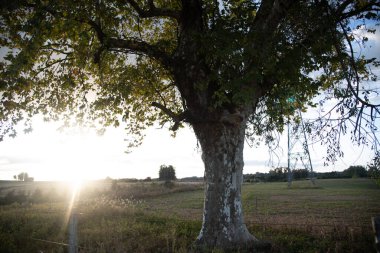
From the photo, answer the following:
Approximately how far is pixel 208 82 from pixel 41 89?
850 centimetres

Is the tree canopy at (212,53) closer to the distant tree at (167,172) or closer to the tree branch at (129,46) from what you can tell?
the tree branch at (129,46)

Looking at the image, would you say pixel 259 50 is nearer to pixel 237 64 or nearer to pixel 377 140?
pixel 237 64

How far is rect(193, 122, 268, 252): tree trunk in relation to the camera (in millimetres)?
11227

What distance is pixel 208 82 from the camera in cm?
1166

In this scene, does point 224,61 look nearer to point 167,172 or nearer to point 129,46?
point 129,46

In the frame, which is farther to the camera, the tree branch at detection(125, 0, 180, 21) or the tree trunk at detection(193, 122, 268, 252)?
the tree branch at detection(125, 0, 180, 21)

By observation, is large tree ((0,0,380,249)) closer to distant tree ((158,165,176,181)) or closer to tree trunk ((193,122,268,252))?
tree trunk ((193,122,268,252))

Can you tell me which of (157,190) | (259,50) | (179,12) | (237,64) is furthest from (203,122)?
(157,190)

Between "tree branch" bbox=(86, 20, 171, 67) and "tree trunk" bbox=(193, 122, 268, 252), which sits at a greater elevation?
"tree branch" bbox=(86, 20, 171, 67)

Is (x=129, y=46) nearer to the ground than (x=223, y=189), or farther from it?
farther from it

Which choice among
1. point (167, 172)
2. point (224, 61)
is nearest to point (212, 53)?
point (224, 61)

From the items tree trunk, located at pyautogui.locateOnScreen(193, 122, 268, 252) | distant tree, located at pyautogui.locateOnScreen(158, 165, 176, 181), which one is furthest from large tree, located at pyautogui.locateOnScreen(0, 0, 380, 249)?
distant tree, located at pyautogui.locateOnScreen(158, 165, 176, 181)

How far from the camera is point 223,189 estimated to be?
11.4 meters

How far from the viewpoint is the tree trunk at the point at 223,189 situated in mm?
11227
